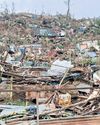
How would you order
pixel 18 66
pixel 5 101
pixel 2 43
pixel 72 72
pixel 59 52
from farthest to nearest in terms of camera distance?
pixel 2 43
pixel 59 52
pixel 18 66
pixel 72 72
pixel 5 101

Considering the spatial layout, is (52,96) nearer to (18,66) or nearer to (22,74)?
(22,74)

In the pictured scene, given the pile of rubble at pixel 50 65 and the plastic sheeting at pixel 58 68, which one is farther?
the plastic sheeting at pixel 58 68

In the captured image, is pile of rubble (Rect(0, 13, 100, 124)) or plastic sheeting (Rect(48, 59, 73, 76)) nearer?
pile of rubble (Rect(0, 13, 100, 124))

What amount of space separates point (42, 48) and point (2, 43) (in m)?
1.89

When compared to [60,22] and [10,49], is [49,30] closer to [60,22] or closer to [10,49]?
[60,22]

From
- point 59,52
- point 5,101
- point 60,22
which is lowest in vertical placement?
point 5,101

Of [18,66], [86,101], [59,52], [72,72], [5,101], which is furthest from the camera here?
[59,52]

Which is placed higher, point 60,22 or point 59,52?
point 60,22

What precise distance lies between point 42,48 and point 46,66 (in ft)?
13.9

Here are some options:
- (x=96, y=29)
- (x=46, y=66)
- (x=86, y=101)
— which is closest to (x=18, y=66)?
(x=46, y=66)

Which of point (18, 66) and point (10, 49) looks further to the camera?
point (10, 49)

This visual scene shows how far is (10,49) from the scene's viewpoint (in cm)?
1641

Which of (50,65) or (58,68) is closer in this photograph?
(58,68)

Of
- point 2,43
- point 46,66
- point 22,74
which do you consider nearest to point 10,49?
point 2,43
